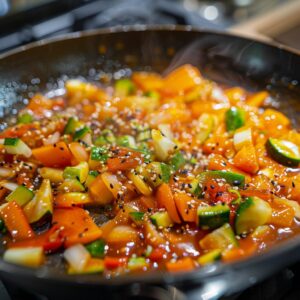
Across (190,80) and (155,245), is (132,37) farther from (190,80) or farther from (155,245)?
(155,245)

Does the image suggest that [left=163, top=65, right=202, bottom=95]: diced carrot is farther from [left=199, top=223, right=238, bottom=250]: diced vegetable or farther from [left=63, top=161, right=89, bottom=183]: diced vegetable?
[left=199, top=223, right=238, bottom=250]: diced vegetable

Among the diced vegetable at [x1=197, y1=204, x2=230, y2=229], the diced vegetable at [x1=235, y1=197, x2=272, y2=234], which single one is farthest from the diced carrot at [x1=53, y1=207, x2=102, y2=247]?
the diced vegetable at [x1=235, y1=197, x2=272, y2=234]

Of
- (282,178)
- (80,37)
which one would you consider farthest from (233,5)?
(282,178)

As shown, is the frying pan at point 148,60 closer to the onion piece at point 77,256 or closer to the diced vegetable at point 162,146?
the diced vegetable at point 162,146

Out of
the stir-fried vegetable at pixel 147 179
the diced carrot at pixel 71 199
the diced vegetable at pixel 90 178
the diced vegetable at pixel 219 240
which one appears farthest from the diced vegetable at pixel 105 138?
the diced vegetable at pixel 219 240

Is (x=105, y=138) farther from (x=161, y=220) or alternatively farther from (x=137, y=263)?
(x=137, y=263)
